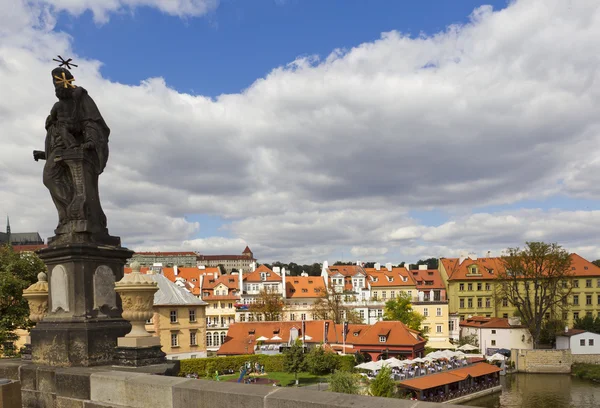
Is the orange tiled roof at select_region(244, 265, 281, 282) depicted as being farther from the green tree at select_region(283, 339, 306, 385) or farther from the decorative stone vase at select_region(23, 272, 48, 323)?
the decorative stone vase at select_region(23, 272, 48, 323)

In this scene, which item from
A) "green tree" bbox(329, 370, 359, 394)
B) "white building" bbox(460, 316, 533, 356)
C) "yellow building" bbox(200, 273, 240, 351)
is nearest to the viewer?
"green tree" bbox(329, 370, 359, 394)

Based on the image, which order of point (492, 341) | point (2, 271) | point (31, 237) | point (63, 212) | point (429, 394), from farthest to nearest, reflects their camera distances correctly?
point (31, 237) < point (492, 341) < point (429, 394) < point (2, 271) < point (63, 212)

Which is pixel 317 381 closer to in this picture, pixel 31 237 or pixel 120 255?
pixel 120 255

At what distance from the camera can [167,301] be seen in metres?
40.4

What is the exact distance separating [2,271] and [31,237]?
142851 mm

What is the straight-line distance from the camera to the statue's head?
716cm

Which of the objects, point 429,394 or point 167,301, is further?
point 167,301

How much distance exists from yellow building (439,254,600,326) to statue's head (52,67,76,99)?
63147mm

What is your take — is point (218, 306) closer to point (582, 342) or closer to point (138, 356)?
point (582, 342)

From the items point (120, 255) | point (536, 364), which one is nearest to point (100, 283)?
point (120, 255)

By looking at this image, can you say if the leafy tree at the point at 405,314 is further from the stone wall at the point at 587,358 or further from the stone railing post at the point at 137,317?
the stone railing post at the point at 137,317

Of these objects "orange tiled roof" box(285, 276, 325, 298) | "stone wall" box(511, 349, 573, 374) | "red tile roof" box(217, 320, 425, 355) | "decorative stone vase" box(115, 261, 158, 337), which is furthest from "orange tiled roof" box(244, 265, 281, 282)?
"decorative stone vase" box(115, 261, 158, 337)

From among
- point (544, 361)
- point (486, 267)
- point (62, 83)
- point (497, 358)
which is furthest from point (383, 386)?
point (486, 267)

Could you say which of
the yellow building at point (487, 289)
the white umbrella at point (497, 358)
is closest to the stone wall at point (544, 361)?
the white umbrella at point (497, 358)
